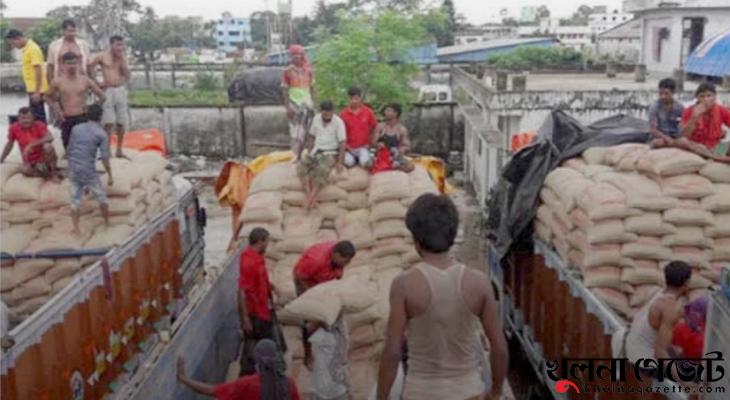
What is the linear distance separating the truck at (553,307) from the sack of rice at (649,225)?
43 cm

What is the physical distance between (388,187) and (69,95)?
261 cm

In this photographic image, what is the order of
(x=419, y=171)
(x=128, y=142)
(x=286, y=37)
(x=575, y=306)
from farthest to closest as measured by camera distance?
(x=286, y=37), (x=128, y=142), (x=419, y=171), (x=575, y=306)

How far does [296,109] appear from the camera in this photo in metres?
8.17

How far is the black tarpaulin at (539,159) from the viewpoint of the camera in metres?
5.66

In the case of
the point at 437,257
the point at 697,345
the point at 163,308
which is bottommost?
the point at 163,308

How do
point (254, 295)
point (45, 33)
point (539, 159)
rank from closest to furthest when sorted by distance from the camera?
point (254, 295) → point (539, 159) → point (45, 33)

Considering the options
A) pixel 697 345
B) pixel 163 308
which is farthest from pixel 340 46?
pixel 697 345

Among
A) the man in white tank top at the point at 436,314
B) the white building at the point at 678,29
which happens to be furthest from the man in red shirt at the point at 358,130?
the white building at the point at 678,29

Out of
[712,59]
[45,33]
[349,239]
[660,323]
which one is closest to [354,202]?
[349,239]

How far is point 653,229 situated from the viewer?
4.24 meters

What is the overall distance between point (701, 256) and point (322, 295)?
82.3 inches

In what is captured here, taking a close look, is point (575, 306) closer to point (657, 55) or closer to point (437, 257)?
point (437, 257)

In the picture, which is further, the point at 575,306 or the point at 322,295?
the point at 575,306

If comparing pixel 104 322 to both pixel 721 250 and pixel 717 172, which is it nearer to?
pixel 721 250
